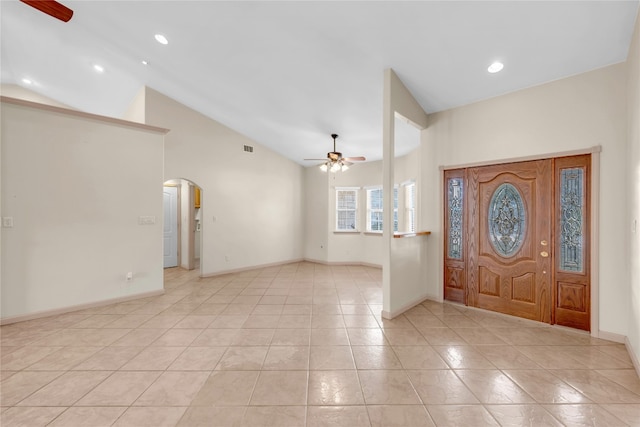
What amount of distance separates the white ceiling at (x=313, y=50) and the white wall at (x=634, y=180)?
320 mm

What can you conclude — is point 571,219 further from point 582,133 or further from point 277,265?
point 277,265

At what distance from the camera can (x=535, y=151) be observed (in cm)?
345

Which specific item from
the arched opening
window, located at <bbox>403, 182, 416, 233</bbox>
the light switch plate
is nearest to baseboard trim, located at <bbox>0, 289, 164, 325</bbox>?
the light switch plate

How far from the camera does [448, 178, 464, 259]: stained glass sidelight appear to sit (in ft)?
13.6

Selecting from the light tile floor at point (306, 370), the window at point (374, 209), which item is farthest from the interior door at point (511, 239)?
the window at point (374, 209)

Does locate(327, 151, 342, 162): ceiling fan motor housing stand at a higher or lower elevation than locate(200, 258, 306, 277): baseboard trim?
higher

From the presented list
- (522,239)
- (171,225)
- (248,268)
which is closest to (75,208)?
(171,225)

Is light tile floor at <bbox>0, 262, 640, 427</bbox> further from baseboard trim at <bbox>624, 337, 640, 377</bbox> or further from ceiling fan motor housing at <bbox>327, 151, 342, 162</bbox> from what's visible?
ceiling fan motor housing at <bbox>327, 151, 342, 162</bbox>

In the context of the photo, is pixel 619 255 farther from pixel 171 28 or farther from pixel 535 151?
pixel 171 28

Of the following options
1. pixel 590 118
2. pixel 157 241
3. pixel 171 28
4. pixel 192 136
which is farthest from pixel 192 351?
pixel 590 118

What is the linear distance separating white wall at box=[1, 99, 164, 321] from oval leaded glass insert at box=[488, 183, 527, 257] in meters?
5.28

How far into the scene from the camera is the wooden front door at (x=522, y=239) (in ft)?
10.5

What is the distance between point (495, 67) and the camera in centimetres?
318

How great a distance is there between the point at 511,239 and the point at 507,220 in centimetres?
26
